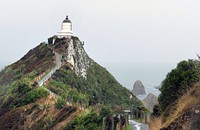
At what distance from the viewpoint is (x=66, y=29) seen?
79875 millimetres

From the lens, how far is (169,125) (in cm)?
1410

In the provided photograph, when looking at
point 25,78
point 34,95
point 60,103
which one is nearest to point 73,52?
point 25,78

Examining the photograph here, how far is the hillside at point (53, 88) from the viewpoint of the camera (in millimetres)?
39156

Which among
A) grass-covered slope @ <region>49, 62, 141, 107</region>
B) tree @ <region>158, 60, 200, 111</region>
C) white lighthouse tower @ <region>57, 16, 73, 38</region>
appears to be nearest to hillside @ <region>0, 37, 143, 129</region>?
grass-covered slope @ <region>49, 62, 141, 107</region>

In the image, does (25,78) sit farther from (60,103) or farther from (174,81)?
(174,81)

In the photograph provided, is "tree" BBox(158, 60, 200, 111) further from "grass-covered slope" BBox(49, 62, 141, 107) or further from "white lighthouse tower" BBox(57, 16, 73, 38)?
"white lighthouse tower" BBox(57, 16, 73, 38)

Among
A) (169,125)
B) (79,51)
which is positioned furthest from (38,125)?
(79,51)

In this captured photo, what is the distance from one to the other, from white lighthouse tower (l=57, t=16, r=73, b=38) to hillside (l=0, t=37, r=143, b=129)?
109 cm

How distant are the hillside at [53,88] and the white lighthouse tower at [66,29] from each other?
42.9 inches

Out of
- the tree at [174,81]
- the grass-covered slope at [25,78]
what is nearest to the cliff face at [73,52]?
the grass-covered slope at [25,78]

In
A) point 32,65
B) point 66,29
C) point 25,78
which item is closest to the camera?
point 25,78

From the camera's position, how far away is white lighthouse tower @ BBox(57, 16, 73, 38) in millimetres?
78375

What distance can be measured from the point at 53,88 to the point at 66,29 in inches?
1312

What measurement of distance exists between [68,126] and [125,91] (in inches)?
2049
